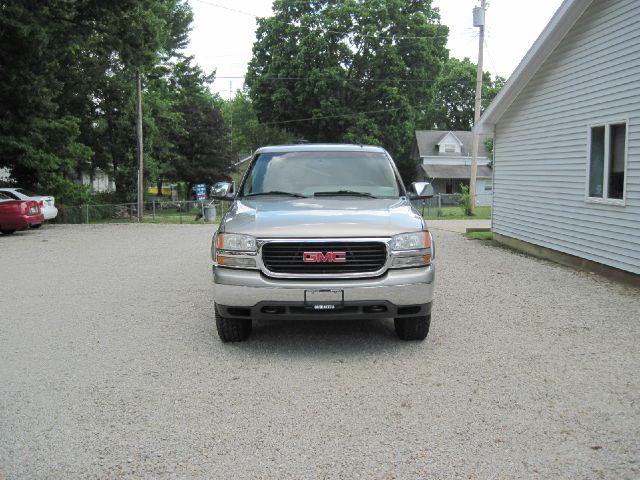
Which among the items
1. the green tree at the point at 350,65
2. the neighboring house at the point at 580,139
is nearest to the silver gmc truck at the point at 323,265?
the neighboring house at the point at 580,139

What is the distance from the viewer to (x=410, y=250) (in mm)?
5598

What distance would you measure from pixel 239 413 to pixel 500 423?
1760 mm

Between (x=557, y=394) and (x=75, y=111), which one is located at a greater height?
(x=75, y=111)

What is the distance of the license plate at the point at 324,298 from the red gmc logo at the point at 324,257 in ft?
0.89

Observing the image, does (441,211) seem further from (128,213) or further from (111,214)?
(111,214)

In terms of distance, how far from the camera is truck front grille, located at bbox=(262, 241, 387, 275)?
18.1 ft

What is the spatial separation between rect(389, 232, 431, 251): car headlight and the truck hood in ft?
0.15

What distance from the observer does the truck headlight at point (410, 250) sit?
18.2ft

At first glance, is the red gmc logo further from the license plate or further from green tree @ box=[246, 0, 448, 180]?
green tree @ box=[246, 0, 448, 180]

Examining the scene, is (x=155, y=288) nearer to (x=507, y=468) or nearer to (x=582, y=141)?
(x=507, y=468)

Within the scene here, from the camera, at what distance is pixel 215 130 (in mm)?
51875

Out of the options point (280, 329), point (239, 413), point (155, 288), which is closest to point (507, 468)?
point (239, 413)

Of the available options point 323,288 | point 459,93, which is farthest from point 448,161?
point 323,288

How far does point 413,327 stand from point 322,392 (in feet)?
5.29
